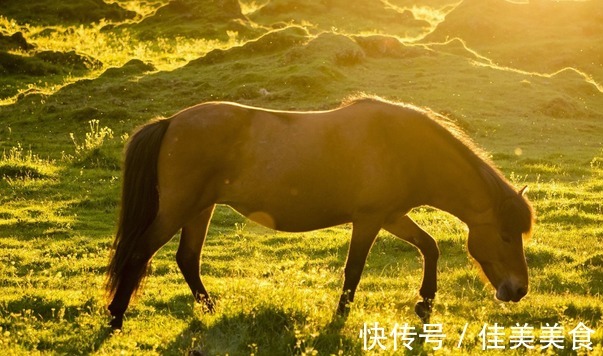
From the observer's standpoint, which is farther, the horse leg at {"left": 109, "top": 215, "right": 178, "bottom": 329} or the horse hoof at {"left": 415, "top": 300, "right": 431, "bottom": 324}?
the horse hoof at {"left": 415, "top": 300, "right": 431, "bottom": 324}

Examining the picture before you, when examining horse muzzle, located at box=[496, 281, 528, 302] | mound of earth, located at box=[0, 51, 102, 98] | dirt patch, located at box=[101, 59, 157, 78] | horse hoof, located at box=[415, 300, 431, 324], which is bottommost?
A: mound of earth, located at box=[0, 51, 102, 98]

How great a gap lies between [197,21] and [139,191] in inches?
2167

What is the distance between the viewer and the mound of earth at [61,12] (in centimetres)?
5966

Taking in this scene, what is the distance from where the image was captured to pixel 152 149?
732 cm

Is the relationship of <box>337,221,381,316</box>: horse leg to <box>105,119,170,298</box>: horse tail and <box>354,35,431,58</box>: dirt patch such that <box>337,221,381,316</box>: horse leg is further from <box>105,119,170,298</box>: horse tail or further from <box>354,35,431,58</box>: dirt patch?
<box>354,35,431,58</box>: dirt patch

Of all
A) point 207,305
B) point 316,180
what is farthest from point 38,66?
point 316,180

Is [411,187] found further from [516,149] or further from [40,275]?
[516,149]

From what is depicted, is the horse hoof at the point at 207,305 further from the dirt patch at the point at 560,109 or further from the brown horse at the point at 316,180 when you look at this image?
the dirt patch at the point at 560,109

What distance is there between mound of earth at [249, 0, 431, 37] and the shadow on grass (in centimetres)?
6430

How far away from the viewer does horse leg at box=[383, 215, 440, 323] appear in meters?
7.88

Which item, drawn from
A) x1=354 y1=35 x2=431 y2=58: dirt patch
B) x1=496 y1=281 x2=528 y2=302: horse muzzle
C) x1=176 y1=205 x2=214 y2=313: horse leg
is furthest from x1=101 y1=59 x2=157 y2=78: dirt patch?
x1=496 y1=281 x2=528 y2=302: horse muzzle

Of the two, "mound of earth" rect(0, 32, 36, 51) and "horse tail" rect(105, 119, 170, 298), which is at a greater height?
"horse tail" rect(105, 119, 170, 298)

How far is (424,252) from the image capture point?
798cm

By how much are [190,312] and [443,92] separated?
25.6 metres
